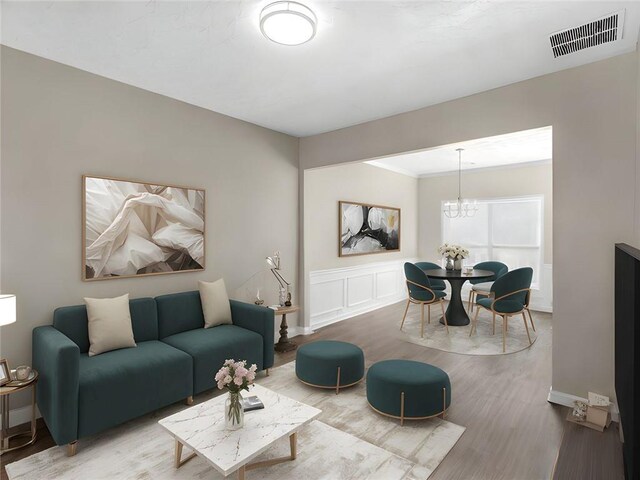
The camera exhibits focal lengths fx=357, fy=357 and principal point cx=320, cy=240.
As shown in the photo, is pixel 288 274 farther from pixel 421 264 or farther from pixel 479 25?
pixel 479 25

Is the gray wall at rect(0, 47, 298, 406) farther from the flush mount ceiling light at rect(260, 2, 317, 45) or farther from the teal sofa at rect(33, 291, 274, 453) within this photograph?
the flush mount ceiling light at rect(260, 2, 317, 45)

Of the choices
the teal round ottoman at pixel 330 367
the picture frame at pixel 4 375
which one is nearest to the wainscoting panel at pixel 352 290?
the teal round ottoman at pixel 330 367

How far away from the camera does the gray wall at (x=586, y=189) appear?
272cm

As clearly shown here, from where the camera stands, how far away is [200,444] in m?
1.93

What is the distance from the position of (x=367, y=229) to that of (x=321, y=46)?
163 inches

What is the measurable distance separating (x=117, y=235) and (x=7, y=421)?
1564 mm

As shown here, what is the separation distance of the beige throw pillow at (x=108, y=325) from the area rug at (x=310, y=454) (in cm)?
61

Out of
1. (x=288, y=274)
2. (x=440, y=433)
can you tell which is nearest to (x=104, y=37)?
(x=288, y=274)

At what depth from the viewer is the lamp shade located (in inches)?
88.7

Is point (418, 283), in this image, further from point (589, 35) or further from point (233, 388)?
point (233, 388)

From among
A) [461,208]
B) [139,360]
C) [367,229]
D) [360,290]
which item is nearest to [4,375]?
[139,360]

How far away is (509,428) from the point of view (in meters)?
→ 2.66

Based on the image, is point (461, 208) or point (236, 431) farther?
point (461, 208)

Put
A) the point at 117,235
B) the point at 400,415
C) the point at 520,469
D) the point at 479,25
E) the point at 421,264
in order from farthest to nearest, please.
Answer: the point at 421,264 < the point at 117,235 < the point at 400,415 < the point at 479,25 < the point at 520,469
